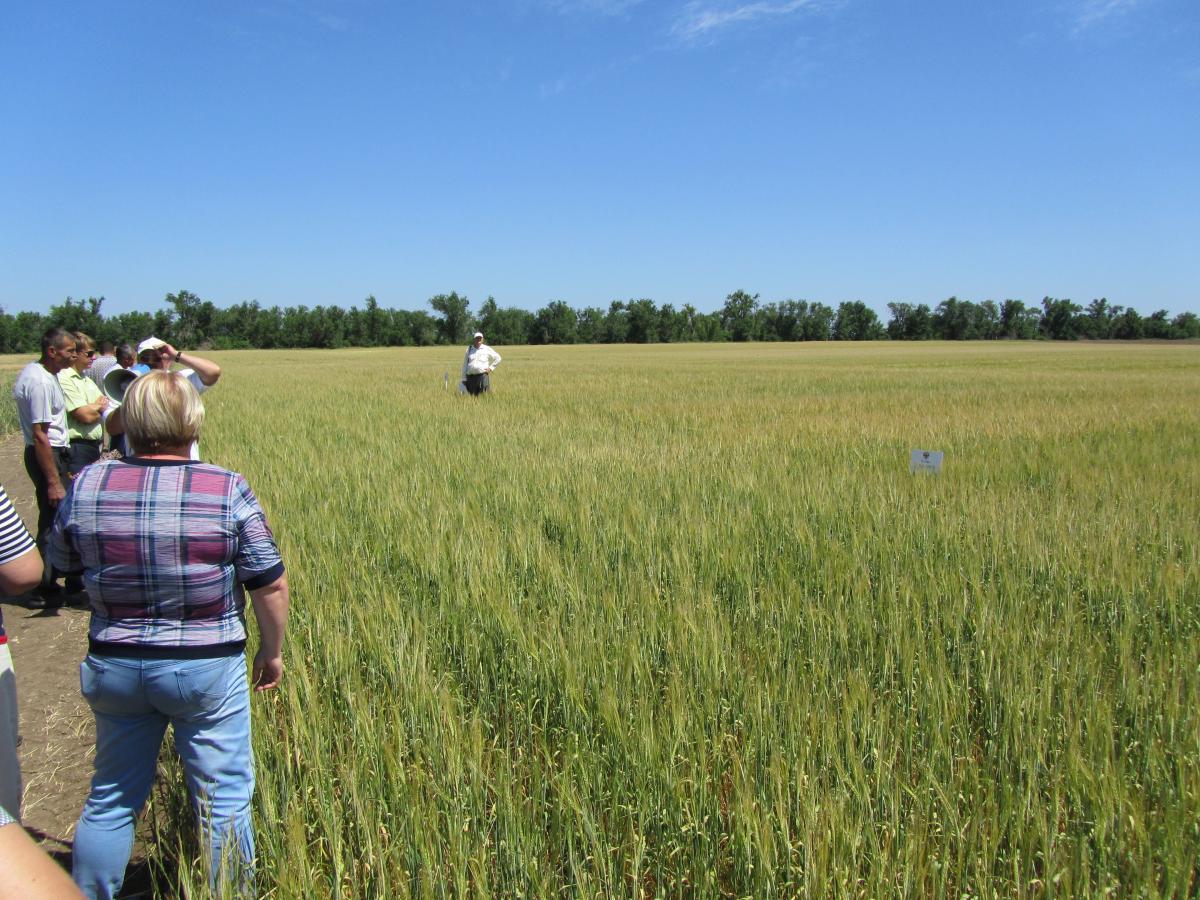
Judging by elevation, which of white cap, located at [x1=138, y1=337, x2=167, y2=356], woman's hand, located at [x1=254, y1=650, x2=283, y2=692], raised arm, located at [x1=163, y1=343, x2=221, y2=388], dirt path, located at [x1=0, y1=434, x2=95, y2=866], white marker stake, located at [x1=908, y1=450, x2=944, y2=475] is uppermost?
white cap, located at [x1=138, y1=337, x2=167, y2=356]

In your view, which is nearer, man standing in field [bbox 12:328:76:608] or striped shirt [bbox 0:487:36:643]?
striped shirt [bbox 0:487:36:643]

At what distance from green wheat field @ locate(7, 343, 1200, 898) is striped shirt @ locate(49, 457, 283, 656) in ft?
1.67

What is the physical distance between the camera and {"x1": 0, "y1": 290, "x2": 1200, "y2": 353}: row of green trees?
9600 centimetres

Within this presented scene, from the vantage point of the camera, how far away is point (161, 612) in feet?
6.52

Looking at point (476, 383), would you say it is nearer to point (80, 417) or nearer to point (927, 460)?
point (80, 417)

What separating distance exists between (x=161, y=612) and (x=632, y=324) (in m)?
113

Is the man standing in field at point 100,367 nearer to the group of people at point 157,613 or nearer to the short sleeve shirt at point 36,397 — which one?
the short sleeve shirt at point 36,397

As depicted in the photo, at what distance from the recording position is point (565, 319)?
110125mm

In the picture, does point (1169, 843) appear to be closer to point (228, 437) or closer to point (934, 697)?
point (934, 697)

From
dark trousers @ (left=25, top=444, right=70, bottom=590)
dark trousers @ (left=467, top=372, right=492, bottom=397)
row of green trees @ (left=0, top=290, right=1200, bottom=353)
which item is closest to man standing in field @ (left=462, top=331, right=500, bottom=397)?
dark trousers @ (left=467, top=372, right=492, bottom=397)

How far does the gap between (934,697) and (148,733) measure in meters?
2.33

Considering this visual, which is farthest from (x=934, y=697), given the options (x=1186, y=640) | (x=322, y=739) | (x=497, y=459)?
(x=497, y=459)

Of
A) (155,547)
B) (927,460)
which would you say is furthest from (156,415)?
(927,460)

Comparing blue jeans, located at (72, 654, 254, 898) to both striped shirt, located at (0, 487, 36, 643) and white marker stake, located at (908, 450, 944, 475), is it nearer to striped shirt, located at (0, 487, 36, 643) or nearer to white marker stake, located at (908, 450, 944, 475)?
striped shirt, located at (0, 487, 36, 643)
